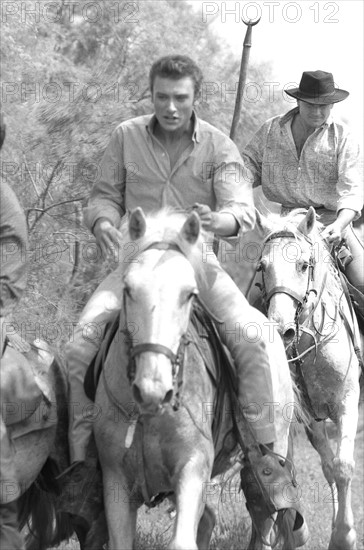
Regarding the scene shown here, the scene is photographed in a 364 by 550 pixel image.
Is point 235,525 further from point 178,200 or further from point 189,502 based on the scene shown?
point 189,502

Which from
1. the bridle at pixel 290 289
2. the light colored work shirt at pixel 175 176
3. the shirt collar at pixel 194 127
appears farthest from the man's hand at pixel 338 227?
the shirt collar at pixel 194 127

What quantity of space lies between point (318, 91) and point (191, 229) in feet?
13.0

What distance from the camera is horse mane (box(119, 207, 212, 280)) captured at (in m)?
6.41

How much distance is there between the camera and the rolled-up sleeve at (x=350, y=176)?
981 cm

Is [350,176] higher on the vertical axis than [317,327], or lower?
higher

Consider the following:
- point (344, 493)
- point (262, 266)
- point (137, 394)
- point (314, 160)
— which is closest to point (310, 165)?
point (314, 160)

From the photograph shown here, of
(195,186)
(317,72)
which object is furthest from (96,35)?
(195,186)

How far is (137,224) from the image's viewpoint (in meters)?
6.41

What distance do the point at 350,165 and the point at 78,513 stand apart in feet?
13.9

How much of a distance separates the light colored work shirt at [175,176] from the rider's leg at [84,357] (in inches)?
20.9

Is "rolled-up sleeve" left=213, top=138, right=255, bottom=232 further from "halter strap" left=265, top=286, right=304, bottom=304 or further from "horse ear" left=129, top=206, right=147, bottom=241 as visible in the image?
"halter strap" left=265, top=286, right=304, bottom=304

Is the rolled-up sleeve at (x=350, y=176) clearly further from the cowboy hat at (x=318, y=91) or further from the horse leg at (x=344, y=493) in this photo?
the horse leg at (x=344, y=493)

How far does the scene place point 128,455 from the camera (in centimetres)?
663

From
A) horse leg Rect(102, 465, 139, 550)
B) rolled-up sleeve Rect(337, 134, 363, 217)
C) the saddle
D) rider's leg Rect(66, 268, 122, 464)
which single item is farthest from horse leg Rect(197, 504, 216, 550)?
rolled-up sleeve Rect(337, 134, 363, 217)
